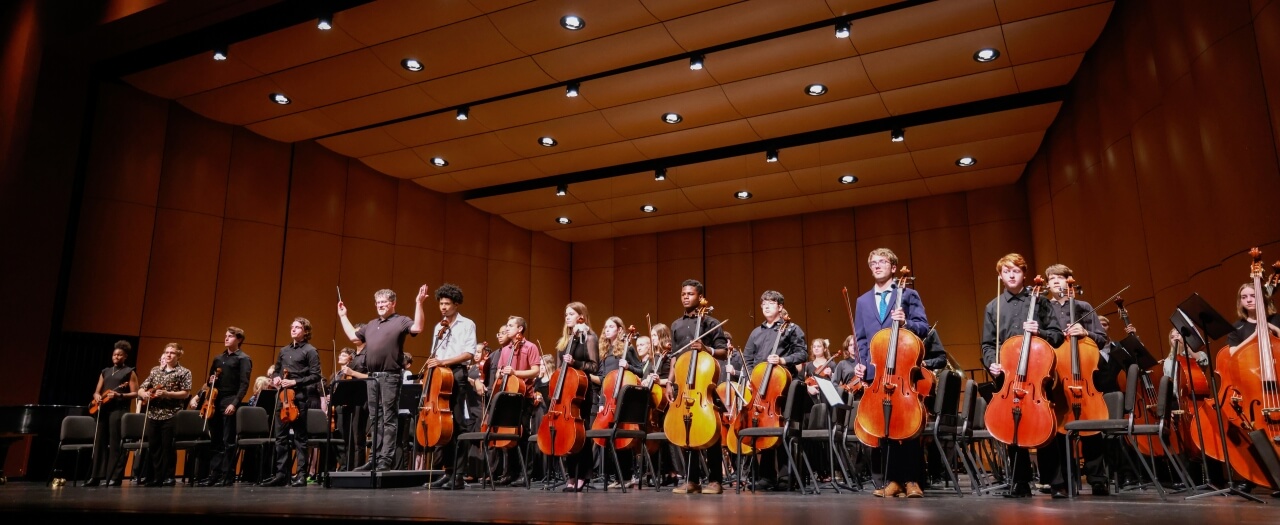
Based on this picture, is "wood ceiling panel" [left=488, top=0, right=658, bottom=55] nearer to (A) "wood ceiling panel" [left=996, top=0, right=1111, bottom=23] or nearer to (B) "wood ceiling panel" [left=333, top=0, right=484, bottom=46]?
(B) "wood ceiling panel" [left=333, top=0, right=484, bottom=46]

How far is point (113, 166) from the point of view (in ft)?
28.4

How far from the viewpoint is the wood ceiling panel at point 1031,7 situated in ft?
22.2

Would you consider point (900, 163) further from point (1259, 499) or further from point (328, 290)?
point (328, 290)

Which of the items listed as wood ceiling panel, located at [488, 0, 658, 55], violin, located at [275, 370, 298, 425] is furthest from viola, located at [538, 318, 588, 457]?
wood ceiling panel, located at [488, 0, 658, 55]

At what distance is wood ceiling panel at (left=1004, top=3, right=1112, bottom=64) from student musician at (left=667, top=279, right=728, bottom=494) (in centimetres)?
410

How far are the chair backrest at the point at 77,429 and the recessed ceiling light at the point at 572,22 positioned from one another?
18.2 ft

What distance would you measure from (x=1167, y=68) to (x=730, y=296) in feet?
24.3

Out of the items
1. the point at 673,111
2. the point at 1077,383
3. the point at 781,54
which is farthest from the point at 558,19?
the point at 1077,383

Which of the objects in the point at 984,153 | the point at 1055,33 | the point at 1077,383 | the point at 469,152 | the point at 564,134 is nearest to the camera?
the point at 1077,383

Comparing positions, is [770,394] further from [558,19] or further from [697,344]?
[558,19]

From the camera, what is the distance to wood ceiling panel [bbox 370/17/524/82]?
24.0ft

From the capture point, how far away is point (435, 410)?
5.73 m

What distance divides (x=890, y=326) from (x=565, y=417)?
240 cm

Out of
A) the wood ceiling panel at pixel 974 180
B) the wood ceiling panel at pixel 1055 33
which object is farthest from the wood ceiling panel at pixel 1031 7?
the wood ceiling panel at pixel 974 180
